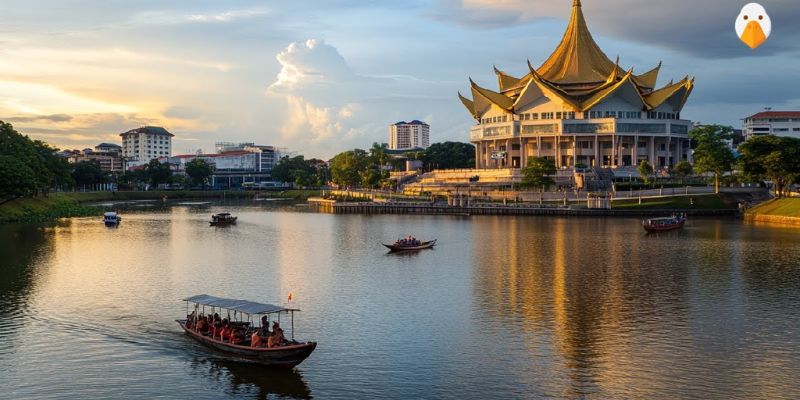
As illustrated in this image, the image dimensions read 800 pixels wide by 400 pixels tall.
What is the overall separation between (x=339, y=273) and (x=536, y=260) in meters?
16.0

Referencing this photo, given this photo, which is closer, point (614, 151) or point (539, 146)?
point (614, 151)

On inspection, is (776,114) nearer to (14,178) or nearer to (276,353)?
(14,178)

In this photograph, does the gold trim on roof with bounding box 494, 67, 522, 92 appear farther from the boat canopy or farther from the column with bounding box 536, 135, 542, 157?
the boat canopy

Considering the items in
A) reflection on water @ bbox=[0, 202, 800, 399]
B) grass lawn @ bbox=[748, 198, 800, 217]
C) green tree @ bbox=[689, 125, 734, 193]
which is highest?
green tree @ bbox=[689, 125, 734, 193]

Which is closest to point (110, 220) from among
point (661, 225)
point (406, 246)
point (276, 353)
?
point (406, 246)

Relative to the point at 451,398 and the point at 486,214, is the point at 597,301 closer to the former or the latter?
the point at 451,398

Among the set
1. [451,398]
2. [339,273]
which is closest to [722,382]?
[451,398]

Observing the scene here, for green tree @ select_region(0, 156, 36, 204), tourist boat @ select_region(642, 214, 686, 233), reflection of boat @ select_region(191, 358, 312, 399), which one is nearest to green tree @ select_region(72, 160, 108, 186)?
green tree @ select_region(0, 156, 36, 204)

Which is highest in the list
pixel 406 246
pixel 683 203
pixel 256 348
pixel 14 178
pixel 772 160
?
pixel 772 160

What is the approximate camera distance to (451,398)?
26266 millimetres

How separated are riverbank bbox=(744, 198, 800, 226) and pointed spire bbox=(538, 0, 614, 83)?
57.5m

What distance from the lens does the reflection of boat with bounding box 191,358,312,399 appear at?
27125 mm

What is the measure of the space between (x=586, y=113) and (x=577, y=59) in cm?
1256

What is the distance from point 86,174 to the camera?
17825cm
